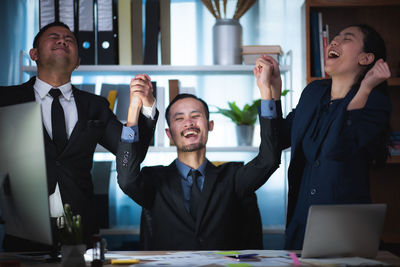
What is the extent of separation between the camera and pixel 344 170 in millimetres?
1732

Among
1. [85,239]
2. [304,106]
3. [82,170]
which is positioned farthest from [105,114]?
[304,106]

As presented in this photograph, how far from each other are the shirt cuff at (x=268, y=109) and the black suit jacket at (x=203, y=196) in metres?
0.02

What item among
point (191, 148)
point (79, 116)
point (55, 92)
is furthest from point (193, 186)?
point (55, 92)

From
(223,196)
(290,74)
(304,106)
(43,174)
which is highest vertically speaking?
(290,74)

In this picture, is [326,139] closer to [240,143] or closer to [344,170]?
[344,170]

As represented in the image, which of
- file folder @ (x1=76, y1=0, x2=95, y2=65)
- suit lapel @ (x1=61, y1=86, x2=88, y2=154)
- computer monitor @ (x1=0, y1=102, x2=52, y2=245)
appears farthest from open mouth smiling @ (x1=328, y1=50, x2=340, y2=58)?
file folder @ (x1=76, y1=0, x2=95, y2=65)

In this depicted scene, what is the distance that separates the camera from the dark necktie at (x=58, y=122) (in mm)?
2021

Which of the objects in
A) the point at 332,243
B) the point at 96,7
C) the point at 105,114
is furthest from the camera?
the point at 96,7

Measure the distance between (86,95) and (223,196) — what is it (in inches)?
29.4

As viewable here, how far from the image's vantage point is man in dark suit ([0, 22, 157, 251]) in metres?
1.98

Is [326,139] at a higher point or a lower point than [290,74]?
lower

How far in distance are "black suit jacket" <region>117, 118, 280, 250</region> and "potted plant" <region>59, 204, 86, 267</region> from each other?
1.74ft

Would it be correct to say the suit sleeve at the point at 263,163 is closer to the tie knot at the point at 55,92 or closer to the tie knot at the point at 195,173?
the tie knot at the point at 195,173

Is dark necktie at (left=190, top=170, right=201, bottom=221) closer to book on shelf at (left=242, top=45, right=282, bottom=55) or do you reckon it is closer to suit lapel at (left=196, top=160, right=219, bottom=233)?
suit lapel at (left=196, top=160, right=219, bottom=233)
